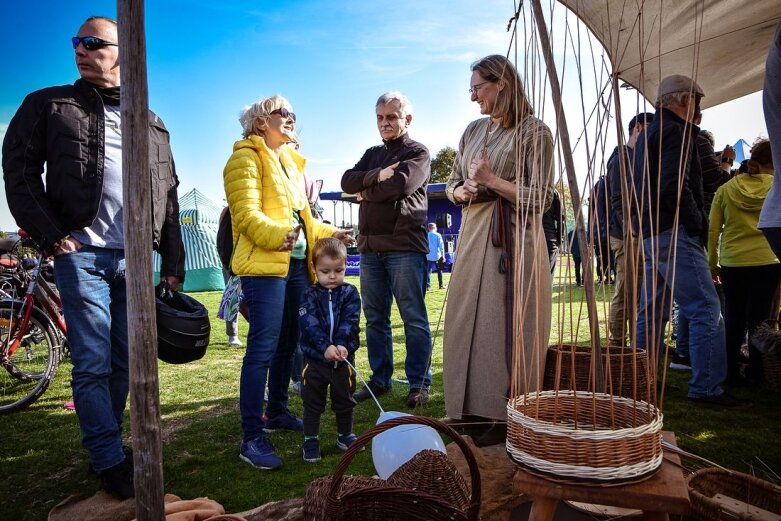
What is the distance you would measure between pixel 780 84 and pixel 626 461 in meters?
1.41

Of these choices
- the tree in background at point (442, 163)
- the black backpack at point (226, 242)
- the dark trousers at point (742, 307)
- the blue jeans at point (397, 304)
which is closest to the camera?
the black backpack at point (226, 242)

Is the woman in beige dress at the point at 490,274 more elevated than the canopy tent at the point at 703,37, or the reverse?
the canopy tent at the point at 703,37

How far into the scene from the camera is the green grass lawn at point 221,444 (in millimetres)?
2035

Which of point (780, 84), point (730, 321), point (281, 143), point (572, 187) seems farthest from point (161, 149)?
point (730, 321)

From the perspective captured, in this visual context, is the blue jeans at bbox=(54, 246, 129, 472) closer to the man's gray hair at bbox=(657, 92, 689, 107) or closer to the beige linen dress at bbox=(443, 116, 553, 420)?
the beige linen dress at bbox=(443, 116, 553, 420)

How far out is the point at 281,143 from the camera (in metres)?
2.47

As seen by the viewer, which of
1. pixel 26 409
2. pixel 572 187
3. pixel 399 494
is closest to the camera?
pixel 399 494

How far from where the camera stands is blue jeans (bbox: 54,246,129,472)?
1.90m

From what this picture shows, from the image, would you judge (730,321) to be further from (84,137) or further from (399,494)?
(84,137)

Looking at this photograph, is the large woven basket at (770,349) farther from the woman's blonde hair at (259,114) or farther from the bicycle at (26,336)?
the bicycle at (26,336)

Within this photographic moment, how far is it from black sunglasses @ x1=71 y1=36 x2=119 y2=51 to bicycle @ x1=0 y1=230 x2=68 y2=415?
1.76 metres

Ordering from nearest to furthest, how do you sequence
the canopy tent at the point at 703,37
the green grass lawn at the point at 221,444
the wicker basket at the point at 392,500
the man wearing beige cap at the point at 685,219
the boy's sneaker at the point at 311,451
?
the wicker basket at the point at 392,500, the green grass lawn at the point at 221,444, the boy's sneaker at the point at 311,451, the man wearing beige cap at the point at 685,219, the canopy tent at the point at 703,37

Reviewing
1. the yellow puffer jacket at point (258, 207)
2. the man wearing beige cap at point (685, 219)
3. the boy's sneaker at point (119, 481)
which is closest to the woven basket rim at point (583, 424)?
the yellow puffer jacket at point (258, 207)

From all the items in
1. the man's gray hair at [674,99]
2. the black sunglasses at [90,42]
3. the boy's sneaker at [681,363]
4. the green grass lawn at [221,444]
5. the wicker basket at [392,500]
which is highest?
the man's gray hair at [674,99]
